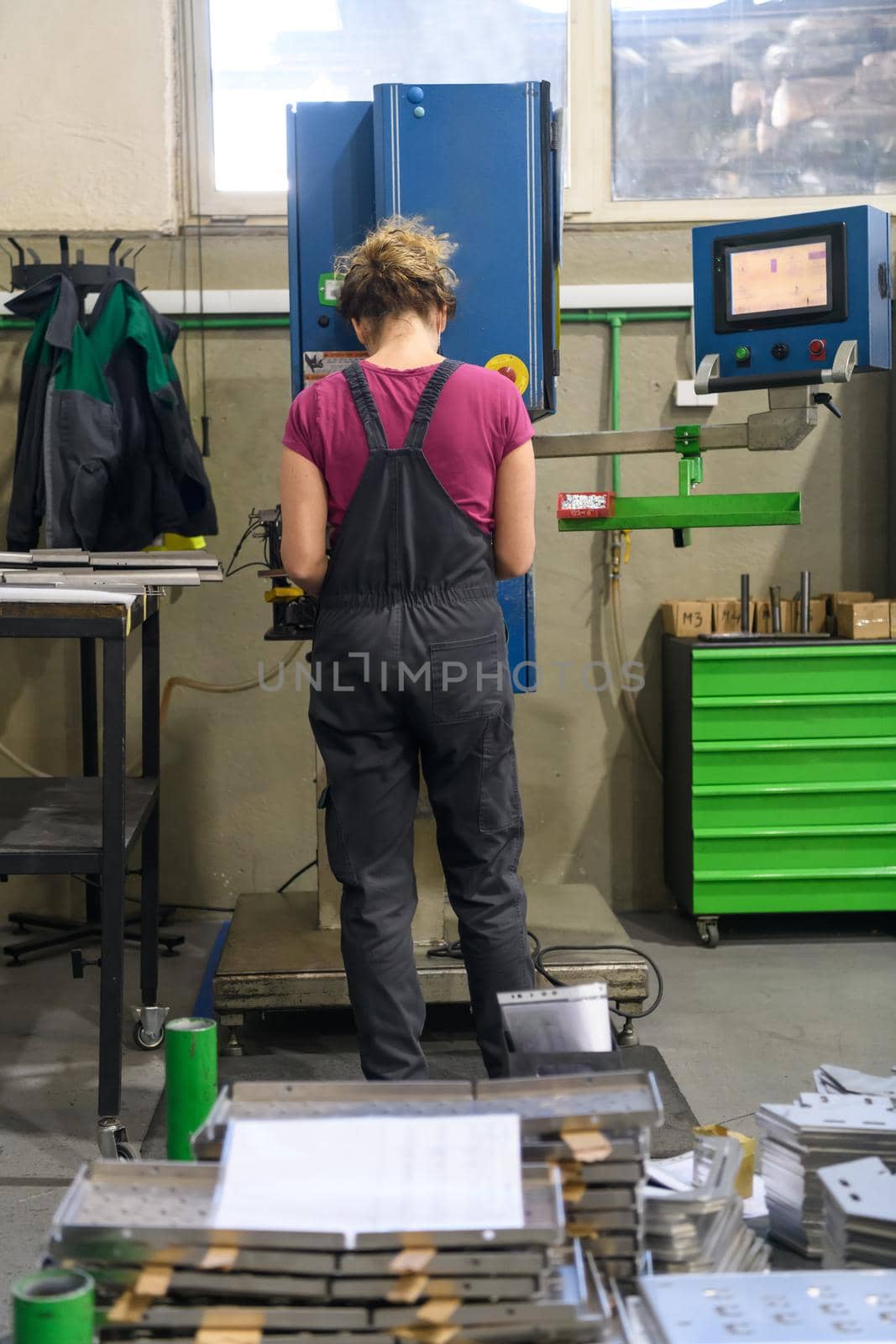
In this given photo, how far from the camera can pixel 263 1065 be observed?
2.58 m

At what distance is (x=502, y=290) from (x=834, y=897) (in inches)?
71.9

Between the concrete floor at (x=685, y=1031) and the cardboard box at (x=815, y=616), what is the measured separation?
80cm

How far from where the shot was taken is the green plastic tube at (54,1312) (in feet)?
2.77

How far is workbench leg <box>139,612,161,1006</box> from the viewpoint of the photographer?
2.77 metres

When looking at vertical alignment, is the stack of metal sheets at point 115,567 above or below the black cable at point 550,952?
above

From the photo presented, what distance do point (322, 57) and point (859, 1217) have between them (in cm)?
343

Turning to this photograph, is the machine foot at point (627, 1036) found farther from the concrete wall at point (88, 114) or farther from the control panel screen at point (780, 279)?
the concrete wall at point (88, 114)

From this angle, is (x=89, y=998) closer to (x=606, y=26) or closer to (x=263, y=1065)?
(x=263, y=1065)

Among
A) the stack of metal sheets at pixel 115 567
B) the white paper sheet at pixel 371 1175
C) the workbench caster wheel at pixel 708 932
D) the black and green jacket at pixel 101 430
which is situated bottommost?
the workbench caster wheel at pixel 708 932

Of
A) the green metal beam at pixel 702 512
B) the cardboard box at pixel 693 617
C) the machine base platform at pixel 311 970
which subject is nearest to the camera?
the green metal beam at pixel 702 512

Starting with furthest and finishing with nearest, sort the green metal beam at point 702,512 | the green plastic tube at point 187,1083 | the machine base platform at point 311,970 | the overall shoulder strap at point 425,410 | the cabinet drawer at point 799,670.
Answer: the cabinet drawer at point 799,670 < the machine base platform at point 311,970 < the green metal beam at point 702,512 < the overall shoulder strap at point 425,410 < the green plastic tube at point 187,1083

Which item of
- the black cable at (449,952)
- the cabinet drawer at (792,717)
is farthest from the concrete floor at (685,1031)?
the cabinet drawer at (792,717)

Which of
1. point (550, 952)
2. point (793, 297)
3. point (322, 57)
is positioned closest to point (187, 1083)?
point (550, 952)

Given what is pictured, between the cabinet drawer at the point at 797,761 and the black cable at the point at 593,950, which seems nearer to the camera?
the black cable at the point at 593,950
